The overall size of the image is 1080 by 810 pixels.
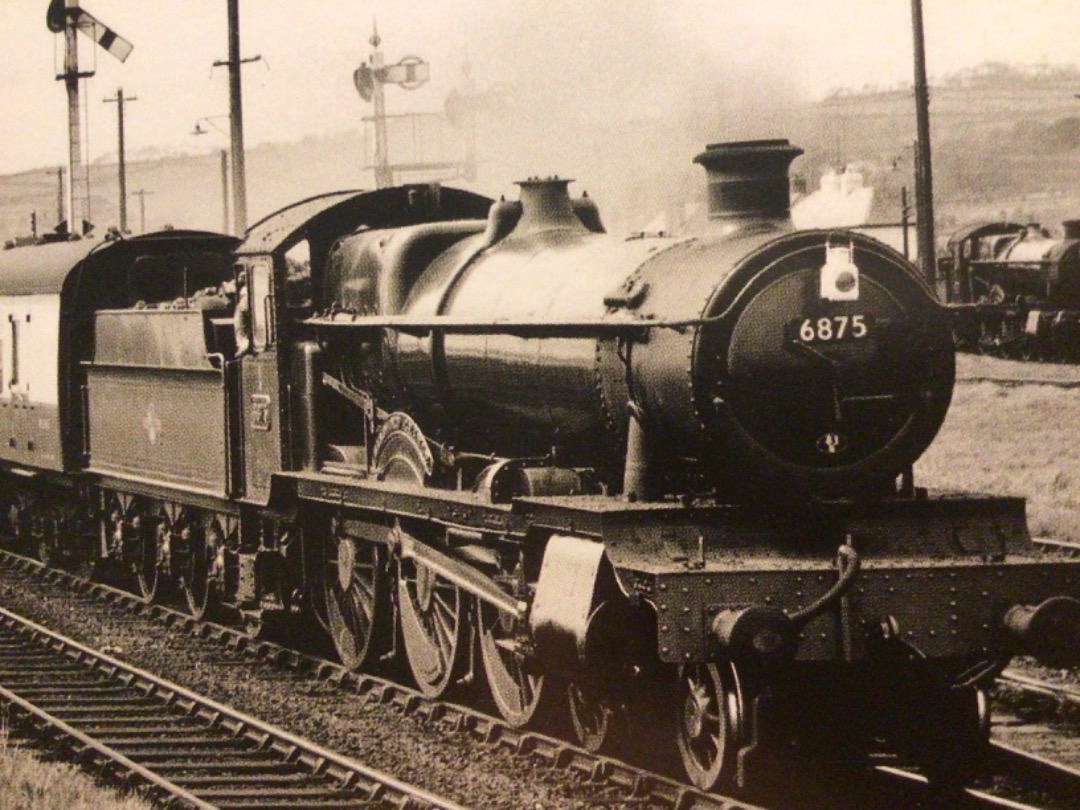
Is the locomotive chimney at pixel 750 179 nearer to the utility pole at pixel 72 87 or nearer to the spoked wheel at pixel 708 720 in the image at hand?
the spoked wheel at pixel 708 720

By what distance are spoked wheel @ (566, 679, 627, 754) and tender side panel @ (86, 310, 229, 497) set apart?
15.7ft

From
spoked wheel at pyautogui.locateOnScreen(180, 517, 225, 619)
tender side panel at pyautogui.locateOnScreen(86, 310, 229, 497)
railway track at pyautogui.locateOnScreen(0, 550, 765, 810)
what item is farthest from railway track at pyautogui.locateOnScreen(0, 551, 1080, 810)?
tender side panel at pyautogui.locateOnScreen(86, 310, 229, 497)

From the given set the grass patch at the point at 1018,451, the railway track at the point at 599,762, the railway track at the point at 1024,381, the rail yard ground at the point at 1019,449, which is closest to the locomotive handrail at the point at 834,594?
the railway track at the point at 599,762

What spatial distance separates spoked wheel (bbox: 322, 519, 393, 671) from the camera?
11461 millimetres

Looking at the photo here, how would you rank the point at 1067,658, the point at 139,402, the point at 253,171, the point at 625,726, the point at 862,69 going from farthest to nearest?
the point at 253,171
the point at 862,69
the point at 139,402
the point at 625,726
the point at 1067,658

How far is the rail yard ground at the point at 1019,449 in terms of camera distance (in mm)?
17406

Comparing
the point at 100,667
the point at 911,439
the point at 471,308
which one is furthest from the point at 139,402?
the point at 911,439

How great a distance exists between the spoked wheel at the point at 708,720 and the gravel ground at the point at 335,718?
449 mm

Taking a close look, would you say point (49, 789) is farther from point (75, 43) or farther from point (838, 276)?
point (75, 43)

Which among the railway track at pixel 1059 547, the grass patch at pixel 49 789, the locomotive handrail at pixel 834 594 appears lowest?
the grass patch at pixel 49 789

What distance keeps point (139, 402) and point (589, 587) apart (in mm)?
7955

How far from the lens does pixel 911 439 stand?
834cm

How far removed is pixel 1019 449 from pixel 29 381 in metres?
11.7

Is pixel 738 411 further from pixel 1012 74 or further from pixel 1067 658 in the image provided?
pixel 1012 74
